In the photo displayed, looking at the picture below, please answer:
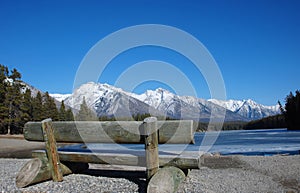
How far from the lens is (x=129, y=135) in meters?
5.23

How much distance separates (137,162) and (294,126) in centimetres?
9889

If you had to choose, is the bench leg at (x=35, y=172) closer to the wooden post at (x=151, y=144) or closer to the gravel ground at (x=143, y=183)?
the gravel ground at (x=143, y=183)

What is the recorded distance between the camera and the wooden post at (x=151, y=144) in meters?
4.91

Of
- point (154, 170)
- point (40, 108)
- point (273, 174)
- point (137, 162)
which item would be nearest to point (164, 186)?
point (154, 170)

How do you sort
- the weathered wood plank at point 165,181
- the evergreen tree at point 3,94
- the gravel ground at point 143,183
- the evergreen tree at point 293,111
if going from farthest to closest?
the evergreen tree at point 293,111 < the evergreen tree at point 3,94 < the gravel ground at point 143,183 < the weathered wood plank at point 165,181

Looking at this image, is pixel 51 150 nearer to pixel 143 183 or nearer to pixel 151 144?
pixel 143 183

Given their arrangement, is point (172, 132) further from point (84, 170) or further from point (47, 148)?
point (84, 170)

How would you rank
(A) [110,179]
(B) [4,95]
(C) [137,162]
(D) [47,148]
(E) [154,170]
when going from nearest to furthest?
(E) [154,170], (C) [137,162], (D) [47,148], (A) [110,179], (B) [4,95]

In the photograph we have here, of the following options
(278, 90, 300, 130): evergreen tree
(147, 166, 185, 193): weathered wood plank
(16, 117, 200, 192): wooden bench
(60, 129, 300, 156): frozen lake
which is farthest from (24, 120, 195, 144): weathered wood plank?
(278, 90, 300, 130): evergreen tree

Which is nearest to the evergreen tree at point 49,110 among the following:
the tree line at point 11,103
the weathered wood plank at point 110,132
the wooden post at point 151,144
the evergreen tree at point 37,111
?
the evergreen tree at point 37,111

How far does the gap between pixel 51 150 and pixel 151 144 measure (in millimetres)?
2587

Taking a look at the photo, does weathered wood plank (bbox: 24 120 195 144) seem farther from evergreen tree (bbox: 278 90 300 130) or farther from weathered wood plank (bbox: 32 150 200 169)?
evergreen tree (bbox: 278 90 300 130)

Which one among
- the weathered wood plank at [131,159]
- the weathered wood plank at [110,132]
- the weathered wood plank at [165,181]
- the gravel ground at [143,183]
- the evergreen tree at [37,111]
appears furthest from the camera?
the evergreen tree at [37,111]

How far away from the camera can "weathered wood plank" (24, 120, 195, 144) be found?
483 centimetres
